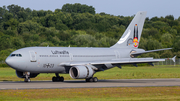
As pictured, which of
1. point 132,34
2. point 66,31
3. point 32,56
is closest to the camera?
point 32,56

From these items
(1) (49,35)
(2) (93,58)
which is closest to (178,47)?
(1) (49,35)

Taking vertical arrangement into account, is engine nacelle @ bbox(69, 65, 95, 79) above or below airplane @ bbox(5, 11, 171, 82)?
below

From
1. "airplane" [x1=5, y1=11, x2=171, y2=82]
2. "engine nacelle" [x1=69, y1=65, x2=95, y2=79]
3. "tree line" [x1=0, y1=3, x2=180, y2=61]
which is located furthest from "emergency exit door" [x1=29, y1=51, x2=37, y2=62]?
"tree line" [x1=0, y1=3, x2=180, y2=61]

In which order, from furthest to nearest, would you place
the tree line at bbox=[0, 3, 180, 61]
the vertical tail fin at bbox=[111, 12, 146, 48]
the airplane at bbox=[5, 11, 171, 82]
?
1. the tree line at bbox=[0, 3, 180, 61]
2. the vertical tail fin at bbox=[111, 12, 146, 48]
3. the airplane at bbox=[5, 11, 171, 82]

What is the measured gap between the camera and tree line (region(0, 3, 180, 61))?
116 meters

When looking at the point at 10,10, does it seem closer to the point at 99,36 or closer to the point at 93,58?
the point at 99,36

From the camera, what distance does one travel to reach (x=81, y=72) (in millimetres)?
35750

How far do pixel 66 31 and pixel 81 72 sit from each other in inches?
4735

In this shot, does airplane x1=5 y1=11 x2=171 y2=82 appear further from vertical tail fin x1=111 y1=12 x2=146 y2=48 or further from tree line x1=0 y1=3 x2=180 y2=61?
tree line x1=0 y1=3 x2=180 y2=61

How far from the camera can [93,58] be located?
41500 millimetres

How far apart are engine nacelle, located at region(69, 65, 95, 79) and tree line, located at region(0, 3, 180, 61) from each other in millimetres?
71576

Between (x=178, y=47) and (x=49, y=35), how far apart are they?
5340cm

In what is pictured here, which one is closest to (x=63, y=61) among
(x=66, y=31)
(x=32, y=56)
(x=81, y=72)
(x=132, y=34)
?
(x=81, y=72)

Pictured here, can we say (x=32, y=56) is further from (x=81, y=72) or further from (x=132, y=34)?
(x=132, y=34)
